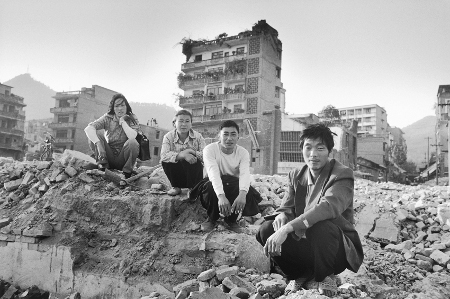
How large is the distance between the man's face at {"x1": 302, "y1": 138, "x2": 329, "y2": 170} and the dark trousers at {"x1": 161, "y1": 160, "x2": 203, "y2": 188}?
7.56 ft

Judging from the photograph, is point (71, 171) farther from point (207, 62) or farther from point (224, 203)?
point (207, 62)

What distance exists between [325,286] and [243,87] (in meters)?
22.6

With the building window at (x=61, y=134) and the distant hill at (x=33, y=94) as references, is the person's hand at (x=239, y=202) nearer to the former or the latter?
the building window at (x=61, y=134)

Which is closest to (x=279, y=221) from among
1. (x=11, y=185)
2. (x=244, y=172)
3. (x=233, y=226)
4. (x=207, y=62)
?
(x=244, y=172)

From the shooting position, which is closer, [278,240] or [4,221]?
[278,240]

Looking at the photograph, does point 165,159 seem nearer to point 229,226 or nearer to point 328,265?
point 229,226

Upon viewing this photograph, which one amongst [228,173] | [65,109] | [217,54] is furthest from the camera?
[65,109]

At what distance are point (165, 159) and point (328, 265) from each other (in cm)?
285

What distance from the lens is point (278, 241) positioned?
2.22 meters

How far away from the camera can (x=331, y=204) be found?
7.14ft

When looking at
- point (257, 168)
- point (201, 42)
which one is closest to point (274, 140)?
point (257, 168)

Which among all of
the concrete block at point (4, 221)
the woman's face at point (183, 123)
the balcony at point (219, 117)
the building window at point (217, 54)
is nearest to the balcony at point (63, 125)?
the balcony at point (219, 117)

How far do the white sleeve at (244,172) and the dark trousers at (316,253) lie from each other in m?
1.20

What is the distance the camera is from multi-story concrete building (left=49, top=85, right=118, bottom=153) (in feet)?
107
